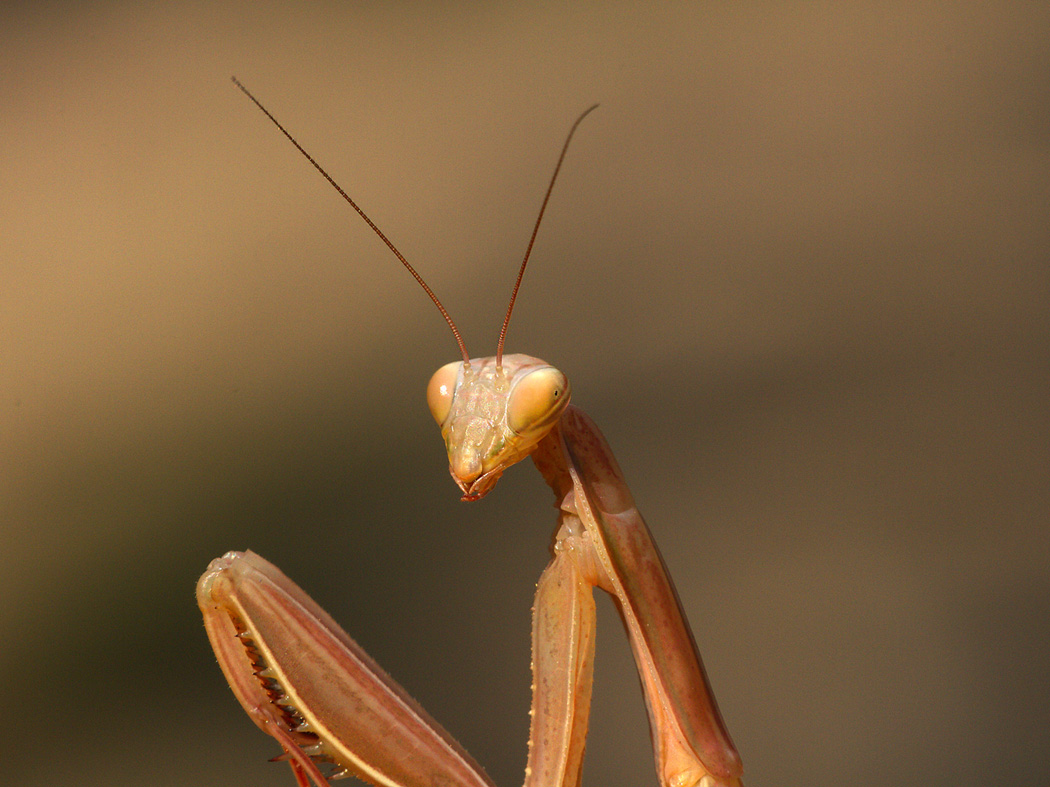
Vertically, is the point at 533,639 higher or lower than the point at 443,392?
lower

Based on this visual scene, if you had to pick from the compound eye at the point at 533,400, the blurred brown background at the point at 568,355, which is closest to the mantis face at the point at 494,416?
the compound eye at the point at 533,400

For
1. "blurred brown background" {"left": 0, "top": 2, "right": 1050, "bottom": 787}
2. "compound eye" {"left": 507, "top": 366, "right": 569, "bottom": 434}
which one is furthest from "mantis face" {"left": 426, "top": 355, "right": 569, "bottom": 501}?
"blurred brown background" {"left": 0, "top": 2, "right": 1050, "bottom": 787}

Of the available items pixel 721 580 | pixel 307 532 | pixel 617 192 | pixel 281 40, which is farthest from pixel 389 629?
pixel 281 40

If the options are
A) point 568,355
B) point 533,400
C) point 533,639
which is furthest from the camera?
point 568,355

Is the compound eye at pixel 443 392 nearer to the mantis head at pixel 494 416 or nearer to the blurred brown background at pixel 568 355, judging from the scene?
the mantis head at pixel 494 416

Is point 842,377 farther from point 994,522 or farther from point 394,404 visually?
point 394,404

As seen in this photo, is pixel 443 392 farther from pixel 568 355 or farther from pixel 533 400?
pixel 568 355

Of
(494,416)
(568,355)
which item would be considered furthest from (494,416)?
(568,355)

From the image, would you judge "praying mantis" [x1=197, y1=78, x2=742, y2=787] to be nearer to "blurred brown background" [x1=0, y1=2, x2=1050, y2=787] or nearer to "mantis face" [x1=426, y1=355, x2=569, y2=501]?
"mantis face" [x1=426, y1=355, x2=569, y2=501]
